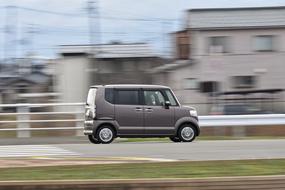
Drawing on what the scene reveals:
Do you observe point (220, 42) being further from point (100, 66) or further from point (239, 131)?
point (239, 131)

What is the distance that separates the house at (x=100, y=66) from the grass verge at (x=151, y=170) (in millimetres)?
30915

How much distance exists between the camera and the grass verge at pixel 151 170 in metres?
8.90

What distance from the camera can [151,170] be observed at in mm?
9422

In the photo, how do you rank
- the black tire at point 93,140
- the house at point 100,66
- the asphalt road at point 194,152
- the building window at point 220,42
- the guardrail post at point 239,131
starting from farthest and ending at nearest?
1. the building window at point 220,42
2. the house at point 100,66
3. the guardrail post at point 239,131
4. the black tire at point 93,140
5. the asphalt road at point 194,152

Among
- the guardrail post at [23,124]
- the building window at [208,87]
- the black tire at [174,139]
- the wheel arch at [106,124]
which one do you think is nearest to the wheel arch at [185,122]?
the black tire at [174,139]

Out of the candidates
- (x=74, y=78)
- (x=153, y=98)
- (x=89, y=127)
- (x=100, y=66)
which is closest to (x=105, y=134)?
(x=89, y=127)

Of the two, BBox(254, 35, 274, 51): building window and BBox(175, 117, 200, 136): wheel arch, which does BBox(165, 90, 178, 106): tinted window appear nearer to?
BBox(175, 117, 200, 136): wheel arch

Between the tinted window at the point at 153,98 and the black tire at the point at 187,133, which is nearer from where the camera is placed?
the tinted window at the point at 153,98

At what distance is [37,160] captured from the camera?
38.5 feet

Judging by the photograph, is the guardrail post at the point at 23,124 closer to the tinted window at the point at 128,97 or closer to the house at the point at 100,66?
the tinted window at the point at 128,97

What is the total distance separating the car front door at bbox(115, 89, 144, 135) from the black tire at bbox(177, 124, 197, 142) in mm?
1148

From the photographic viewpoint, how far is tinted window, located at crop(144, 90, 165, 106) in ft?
61.0

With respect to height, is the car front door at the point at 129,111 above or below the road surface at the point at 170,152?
above

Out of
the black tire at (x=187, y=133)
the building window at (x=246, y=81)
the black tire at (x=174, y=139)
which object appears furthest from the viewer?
the building window at (x=246, y=81)
